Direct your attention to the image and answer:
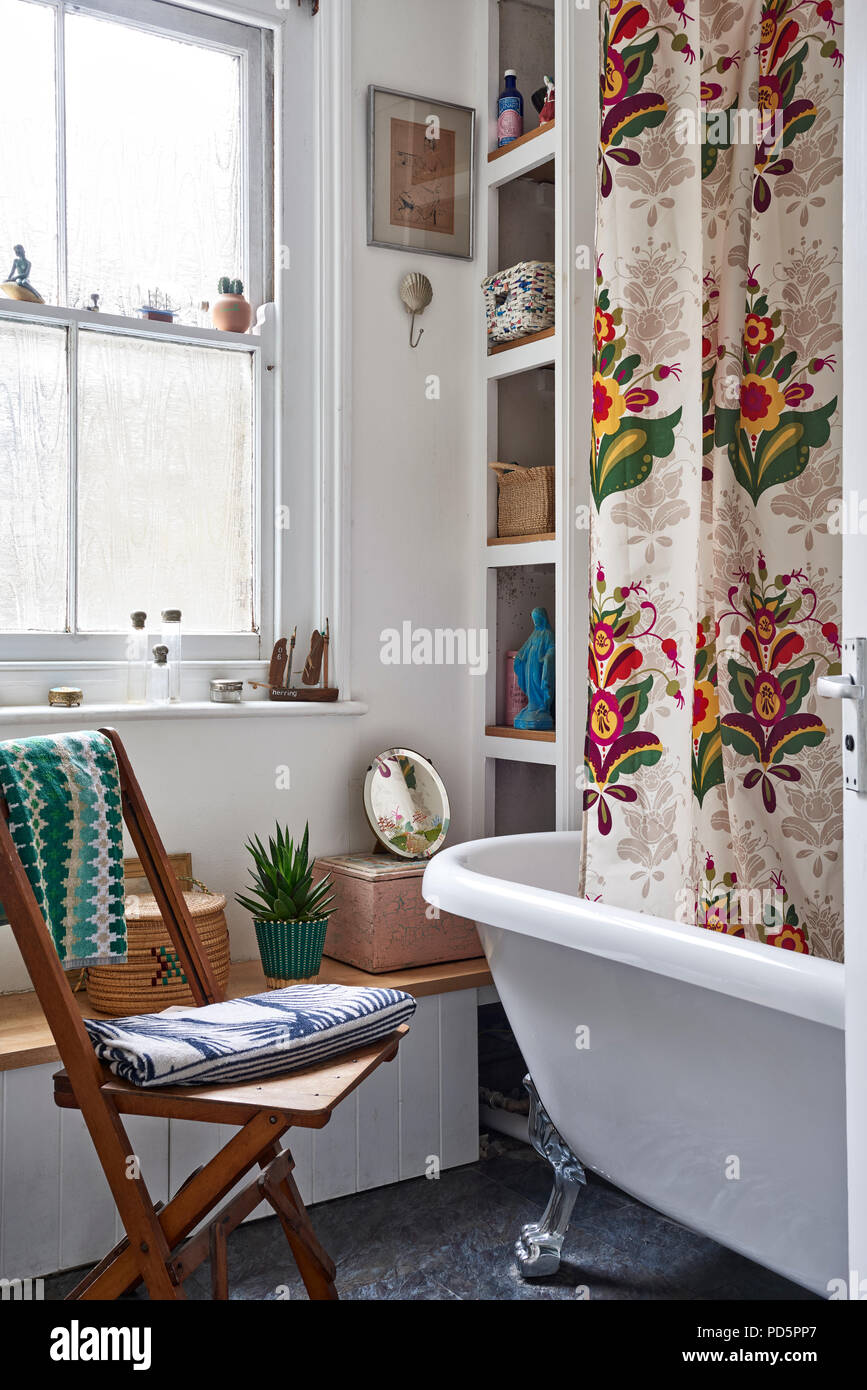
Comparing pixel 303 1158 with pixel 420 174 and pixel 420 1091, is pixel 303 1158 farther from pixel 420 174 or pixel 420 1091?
pixel 420 174

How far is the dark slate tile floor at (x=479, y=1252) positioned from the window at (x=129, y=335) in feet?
3.80

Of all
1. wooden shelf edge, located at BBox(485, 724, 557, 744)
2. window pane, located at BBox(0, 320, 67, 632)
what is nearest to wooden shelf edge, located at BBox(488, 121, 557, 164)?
window pane, located at BBox(0, 320, 67, 632)

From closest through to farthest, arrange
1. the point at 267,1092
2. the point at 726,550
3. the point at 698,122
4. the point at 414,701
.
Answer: the point at 267,1092, the point at 698,122, the point at 726,550, the point at 414,701

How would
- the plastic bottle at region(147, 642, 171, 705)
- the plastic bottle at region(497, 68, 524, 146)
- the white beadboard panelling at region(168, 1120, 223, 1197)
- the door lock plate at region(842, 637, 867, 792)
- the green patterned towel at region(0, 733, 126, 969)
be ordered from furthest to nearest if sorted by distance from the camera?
the plastic bottle at region(497, 68, 524, 146) → the plastic bottle at region(147, 642, 171, 705) → the white beadboard panelling at region(168, 1120, 223, 1197) → the green patterned towel at region(0, 733, 126, 969) → the door lock plate at region(842, 637, 867, 792)

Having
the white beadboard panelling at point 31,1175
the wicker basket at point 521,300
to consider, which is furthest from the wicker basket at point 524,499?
the white beadboard panelling at point 31,1175

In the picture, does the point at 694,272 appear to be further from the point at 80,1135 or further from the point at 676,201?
the point at 80,1135

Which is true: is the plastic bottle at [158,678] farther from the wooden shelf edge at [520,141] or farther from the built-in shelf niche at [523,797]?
the wooden shelf edge at [520,141]

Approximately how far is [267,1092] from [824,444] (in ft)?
4.36

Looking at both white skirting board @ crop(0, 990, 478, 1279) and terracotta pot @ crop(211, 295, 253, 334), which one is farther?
terracotta pot @ crop(211, 295, 253, 334)

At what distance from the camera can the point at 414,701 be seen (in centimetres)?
266

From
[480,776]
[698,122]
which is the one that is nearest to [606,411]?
[698,122]

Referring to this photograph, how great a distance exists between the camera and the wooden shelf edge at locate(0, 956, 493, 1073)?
1.82 meters

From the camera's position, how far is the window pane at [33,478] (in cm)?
225

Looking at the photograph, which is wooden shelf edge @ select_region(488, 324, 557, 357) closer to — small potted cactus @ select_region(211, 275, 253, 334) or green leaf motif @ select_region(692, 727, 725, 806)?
small potted cactus @ select_region(211, 275, 253, 334)
